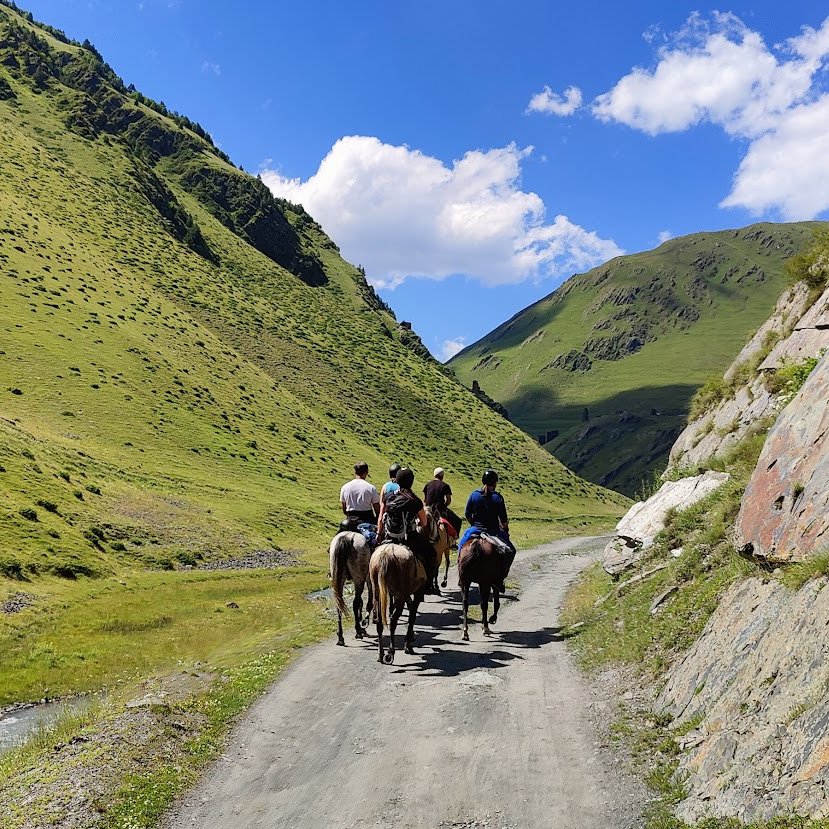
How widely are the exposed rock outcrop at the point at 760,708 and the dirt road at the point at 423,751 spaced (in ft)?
3.66

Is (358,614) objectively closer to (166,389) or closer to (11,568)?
(11,568)

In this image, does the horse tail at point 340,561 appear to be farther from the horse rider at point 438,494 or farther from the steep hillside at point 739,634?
the steep hillside at point 739,634

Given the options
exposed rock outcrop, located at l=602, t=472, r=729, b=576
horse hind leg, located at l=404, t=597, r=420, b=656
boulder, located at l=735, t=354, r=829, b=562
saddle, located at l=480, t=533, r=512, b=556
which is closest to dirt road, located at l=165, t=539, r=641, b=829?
horse hind leg, located at l=404, t=597, r=420, b=656

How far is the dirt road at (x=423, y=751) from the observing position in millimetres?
8367

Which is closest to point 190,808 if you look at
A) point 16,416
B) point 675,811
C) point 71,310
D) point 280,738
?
point 280,738

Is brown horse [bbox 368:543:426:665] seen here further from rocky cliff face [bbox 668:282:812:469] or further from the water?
rocky cliff face [bbox 668:282:812:469]

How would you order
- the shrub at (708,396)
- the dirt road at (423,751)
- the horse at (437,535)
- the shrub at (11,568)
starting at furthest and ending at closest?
1. the shrub at (11,568)
2. the shrub at (708,396)
3. the horse at (437,535)
4. the dirt road at (423,751)

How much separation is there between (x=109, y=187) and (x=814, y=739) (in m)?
141

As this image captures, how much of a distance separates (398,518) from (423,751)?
20.3 ft

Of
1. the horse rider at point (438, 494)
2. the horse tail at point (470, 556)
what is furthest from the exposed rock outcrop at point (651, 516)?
the horse rider at point (438, 494)

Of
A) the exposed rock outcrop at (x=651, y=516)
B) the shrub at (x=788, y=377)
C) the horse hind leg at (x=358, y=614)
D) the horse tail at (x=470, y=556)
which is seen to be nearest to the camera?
the horse tail at (x=470, y=556)

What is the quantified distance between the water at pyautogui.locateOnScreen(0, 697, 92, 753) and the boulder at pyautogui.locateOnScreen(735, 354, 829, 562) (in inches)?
564

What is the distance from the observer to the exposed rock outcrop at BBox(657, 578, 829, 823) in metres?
6.56

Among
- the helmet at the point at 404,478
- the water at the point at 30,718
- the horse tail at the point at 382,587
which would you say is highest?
the helmet at the point at 404,478
